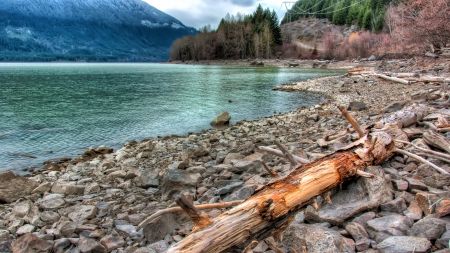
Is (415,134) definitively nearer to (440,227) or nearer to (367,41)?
(440,227)

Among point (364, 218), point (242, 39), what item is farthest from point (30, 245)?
point (242, 39)

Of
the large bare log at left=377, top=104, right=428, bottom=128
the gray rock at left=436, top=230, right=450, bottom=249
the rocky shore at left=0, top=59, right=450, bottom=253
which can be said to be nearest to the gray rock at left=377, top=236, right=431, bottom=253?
the rocky shore at left=0, top=59, right=450, bottom=253

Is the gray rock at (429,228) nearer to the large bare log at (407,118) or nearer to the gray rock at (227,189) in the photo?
the gray rock at (227,189)

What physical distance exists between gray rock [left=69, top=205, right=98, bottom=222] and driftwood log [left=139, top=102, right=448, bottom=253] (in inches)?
112

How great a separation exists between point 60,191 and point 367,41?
99277 millimetres

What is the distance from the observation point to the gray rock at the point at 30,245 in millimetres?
4238

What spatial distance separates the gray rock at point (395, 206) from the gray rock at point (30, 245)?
195 inches

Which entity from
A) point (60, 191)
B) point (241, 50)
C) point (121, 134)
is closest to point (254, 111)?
point (121, 134)

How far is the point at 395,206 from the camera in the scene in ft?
12.8

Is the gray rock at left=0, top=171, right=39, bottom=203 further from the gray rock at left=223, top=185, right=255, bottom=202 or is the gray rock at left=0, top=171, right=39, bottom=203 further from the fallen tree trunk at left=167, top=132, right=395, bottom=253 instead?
the fallen tree trunk at left=167, top=132, right=395, bottom=253

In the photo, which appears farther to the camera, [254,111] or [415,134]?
[254,111]

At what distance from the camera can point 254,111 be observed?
20.2 m

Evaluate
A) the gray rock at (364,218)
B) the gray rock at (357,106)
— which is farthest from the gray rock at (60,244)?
the gray rock at (357,106)

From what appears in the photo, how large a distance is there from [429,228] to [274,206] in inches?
68.0
